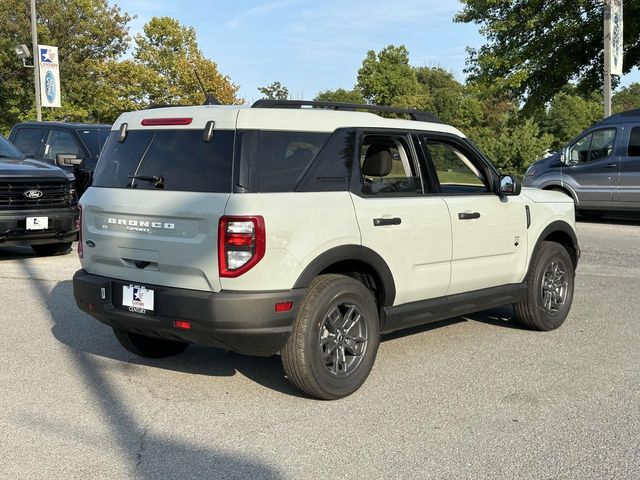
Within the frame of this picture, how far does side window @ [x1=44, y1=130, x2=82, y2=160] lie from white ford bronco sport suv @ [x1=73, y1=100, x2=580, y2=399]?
840 centimetres

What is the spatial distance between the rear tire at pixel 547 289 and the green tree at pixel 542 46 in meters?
18.2

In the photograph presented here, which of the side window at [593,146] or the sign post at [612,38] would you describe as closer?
the side window at [593,146]

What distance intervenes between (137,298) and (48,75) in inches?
842

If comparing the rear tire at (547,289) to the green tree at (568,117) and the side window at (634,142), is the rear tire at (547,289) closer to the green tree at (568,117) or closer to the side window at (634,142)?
the side window at (634,142)

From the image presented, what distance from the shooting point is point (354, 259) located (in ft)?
15.0

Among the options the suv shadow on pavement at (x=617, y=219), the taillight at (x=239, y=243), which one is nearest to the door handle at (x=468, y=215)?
the taillight at (x=239, y=243)

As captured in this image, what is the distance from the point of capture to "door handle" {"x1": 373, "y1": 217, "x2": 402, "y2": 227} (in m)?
4.71

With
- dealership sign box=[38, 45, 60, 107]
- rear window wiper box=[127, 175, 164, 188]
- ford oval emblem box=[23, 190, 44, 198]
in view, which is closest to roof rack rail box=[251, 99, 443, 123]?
rear window wiper box=[127, 175, 164, 188]

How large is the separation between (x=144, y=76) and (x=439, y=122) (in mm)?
34596

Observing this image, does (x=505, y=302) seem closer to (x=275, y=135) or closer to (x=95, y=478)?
(x=275, y=135)

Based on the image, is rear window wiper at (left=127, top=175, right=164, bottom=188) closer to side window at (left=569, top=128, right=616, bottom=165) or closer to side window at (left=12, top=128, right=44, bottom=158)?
side window at (left=12, top=128, right=44, bottom=158)

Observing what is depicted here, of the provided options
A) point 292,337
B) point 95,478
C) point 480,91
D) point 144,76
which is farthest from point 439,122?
point 144,76

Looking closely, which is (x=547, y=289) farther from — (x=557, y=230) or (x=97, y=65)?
(x=97, y=65)

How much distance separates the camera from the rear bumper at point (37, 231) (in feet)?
31.5
